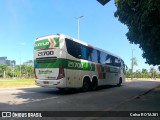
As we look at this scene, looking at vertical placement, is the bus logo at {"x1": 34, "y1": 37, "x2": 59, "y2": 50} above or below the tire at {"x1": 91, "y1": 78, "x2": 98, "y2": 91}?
above

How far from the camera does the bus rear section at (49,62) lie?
16.6 meters

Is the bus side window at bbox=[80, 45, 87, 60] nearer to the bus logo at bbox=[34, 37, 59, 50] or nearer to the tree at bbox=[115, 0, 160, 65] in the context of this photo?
the bus logo at bbox=[34, 37, 59, 50]

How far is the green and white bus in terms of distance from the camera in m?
16.7

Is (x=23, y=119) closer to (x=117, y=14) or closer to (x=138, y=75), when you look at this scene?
(x=117, y=14)

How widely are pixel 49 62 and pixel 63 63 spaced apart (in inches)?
37.9

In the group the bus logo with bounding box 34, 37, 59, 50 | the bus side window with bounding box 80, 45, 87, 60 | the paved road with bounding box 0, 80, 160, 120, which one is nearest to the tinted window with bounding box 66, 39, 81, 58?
the bus side window with bounding box 80, 45, 87, 60

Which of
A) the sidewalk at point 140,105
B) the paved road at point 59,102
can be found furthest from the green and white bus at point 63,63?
the sidewalk at point 140,105

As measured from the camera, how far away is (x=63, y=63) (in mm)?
16641

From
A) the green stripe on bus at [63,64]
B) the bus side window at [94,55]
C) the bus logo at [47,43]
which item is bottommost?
the green stripe on bus at [63,64]

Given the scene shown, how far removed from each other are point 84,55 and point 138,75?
8332cm

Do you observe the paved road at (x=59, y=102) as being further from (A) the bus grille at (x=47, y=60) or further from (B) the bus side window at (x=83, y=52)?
(B) the bus side window at (x=83, y=52)

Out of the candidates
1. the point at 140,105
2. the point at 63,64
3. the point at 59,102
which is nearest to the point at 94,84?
the point at 63,64

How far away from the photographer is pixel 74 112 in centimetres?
1026

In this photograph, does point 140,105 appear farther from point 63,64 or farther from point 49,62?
point 49,62
